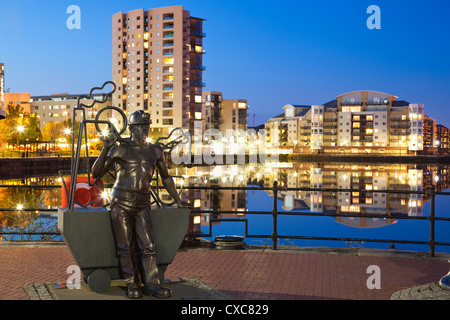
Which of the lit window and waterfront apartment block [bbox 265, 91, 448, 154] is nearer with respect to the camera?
the lit window

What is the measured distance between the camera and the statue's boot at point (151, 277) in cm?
638

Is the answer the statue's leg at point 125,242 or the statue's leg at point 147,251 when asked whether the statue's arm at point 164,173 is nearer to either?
the statue's leg at point 147,251

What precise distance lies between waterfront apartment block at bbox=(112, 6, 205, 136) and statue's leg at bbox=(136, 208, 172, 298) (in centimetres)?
11219

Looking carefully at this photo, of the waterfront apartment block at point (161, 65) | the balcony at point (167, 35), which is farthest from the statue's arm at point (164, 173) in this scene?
the balcony at point (167, 35)

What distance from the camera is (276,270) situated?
851 centimetres

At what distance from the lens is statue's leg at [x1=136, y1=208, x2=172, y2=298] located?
21.2ft

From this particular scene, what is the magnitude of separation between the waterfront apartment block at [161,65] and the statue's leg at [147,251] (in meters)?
112

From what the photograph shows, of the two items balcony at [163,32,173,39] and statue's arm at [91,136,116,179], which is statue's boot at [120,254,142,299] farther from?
balcony at [163,32,173,39]

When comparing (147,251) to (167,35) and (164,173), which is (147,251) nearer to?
(164,173)

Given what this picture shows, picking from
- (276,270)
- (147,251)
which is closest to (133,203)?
(147,251)

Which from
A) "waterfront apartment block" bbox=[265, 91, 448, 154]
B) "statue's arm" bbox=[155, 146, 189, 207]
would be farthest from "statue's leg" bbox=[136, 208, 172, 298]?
"waterfront apartment block" bbox=[265, 91, 448, 154]

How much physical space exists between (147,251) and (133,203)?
2.10 ft

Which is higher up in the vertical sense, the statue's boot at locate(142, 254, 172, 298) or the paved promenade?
the statue's boot at locate(142, 254, 172, 298)
